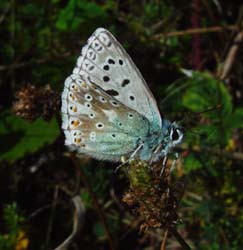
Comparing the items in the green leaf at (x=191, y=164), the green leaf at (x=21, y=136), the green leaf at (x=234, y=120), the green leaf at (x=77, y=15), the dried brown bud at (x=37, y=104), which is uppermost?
the green leaf at (x=77, y=15)

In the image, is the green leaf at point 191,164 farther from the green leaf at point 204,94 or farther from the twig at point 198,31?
the twig at point 198,31

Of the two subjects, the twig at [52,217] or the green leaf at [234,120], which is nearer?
the green leaf at [234,120]

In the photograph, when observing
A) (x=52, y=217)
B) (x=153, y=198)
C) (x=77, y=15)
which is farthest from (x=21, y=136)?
(x=153, y=198)

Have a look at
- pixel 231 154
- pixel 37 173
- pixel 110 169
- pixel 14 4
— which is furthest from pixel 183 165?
pixel 14 4

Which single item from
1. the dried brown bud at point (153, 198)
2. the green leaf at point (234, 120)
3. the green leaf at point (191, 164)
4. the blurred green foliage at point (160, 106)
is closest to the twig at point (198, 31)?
the blurred green foliage at point (160, 106)

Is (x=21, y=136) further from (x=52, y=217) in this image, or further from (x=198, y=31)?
(x=198, y=31)

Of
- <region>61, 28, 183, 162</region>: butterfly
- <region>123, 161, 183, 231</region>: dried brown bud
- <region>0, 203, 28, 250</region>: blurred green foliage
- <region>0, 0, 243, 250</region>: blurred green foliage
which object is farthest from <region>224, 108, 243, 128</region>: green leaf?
<region>123, 161, 183, 231</region>: dried brown bud

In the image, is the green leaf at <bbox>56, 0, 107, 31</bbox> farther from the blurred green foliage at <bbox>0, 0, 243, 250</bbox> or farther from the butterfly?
the butterfly
